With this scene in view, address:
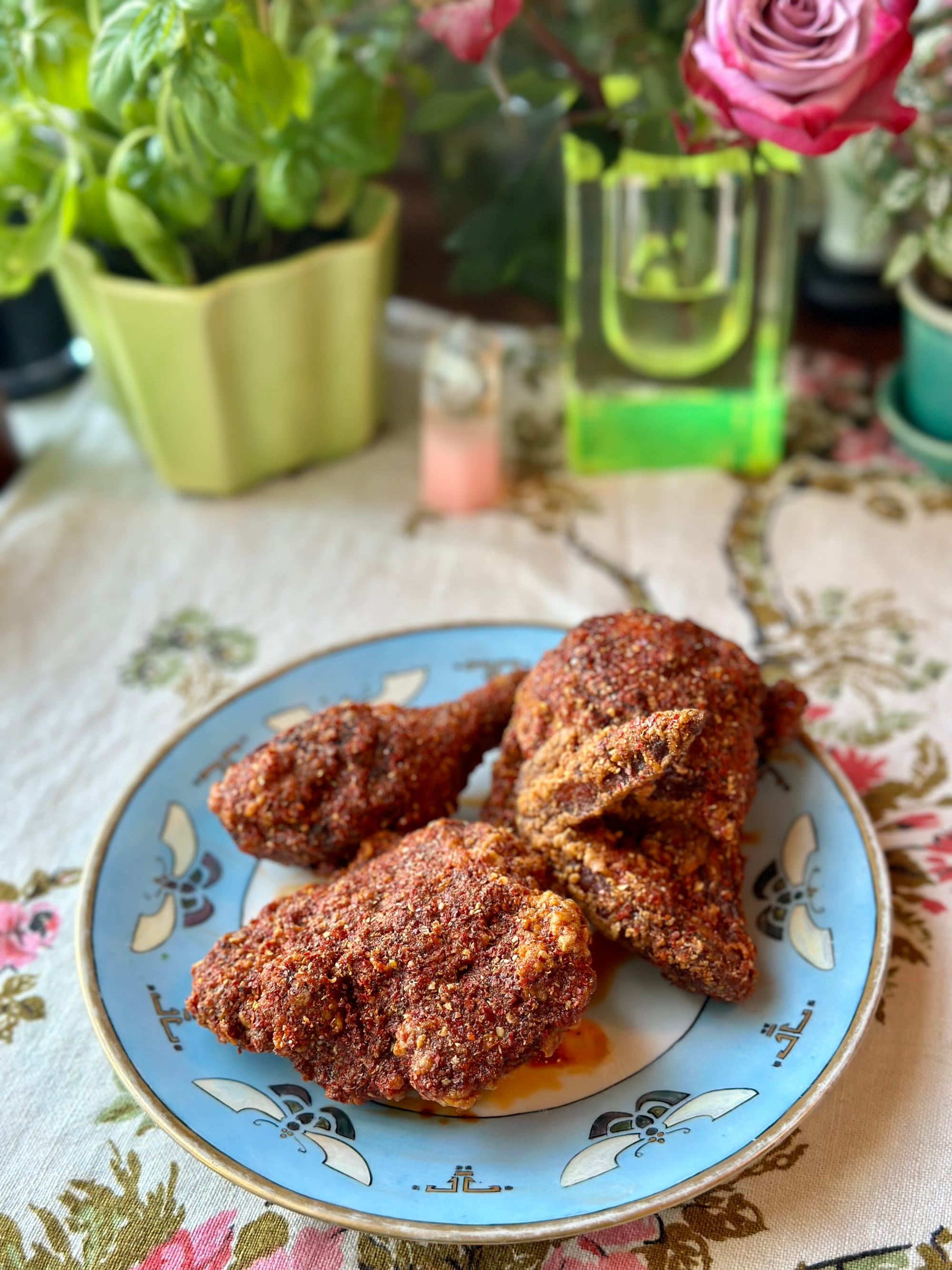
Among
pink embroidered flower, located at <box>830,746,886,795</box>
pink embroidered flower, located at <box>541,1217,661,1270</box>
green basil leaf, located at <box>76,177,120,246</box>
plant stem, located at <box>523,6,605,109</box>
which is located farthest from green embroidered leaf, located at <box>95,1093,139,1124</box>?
plant stem, located at <box>523,6,605,109</box>

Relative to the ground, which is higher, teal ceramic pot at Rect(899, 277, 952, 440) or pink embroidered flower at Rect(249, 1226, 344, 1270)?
teal ceramic pot at Rect(899, 277, 952, 440)

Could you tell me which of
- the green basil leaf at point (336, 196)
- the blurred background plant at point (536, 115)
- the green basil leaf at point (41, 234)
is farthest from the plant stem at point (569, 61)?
the green basil leaf at point (41, 234)

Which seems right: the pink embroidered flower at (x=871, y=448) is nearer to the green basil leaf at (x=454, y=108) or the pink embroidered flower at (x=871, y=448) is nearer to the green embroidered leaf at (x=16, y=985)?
the green basil leaf at (x=454, y=108)

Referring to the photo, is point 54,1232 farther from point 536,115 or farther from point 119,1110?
point 536,115

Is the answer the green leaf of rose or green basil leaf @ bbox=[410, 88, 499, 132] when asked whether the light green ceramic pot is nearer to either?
green basil leaf @ bbox=[410, 88, 499, 132]

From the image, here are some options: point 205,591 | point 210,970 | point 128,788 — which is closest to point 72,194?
point 205,591

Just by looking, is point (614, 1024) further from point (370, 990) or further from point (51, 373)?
point (51, 373)
